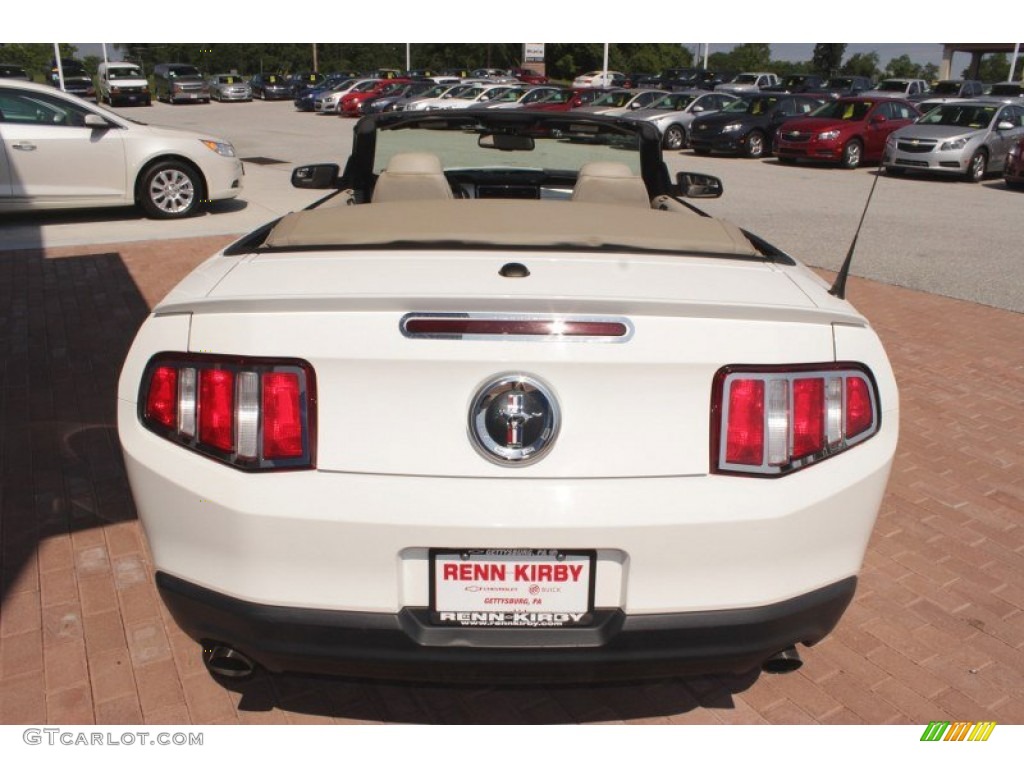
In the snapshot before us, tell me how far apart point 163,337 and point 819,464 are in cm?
156

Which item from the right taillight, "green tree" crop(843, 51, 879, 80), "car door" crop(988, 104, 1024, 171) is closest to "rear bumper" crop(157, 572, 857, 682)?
the right taillight

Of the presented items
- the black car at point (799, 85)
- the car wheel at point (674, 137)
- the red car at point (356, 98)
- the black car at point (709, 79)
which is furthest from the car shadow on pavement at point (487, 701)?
the black car at point (709, 79)

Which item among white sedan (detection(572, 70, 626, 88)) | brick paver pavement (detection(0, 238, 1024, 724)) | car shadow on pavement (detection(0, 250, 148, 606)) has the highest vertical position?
white sedan (detection(572, 70, 626, 88))

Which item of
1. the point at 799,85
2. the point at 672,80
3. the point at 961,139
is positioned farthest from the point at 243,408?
the point at 672,80

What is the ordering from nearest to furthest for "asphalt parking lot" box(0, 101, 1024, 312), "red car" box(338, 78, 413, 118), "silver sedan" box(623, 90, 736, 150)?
"asphalt parking lot" box(0, 101, 1024, 312)
"silver sedan" box(623, 90, 736, 150)
"red car" box(338, 78, 413, 118)

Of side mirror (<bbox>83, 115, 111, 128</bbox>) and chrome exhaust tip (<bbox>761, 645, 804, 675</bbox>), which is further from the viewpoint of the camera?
side mirror (<bbox>83, 115, 111, 128</bbox>)

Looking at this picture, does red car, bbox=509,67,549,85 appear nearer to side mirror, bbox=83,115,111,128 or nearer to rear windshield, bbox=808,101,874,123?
rear windshield, bbox=808,101,874,123

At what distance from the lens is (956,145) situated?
17.0m

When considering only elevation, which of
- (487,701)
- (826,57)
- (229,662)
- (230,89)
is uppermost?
(826,57)

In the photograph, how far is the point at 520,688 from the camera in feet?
9.07

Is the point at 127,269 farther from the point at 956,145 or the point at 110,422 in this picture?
the point at 956,145

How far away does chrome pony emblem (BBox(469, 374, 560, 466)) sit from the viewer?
6.40 feet

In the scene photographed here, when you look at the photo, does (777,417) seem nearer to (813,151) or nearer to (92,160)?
(92,160)

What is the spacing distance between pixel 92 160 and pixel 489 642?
1006 centimetres
